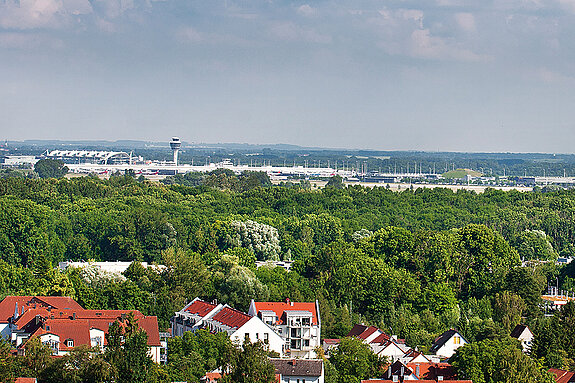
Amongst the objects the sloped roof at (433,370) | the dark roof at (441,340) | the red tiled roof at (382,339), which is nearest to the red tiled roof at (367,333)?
the red tiled roof at (382,339)

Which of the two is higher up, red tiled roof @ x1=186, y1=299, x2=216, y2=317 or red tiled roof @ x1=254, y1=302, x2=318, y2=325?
red tiled roof @ x1=254, y1=302, x2=318, y2=325

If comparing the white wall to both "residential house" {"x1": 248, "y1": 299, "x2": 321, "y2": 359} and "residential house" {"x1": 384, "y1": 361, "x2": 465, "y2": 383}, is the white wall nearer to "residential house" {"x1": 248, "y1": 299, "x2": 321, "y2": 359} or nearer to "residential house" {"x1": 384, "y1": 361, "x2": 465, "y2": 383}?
"residential house" {"x1": 248, "y1": 299, "x2": 321, "y2": 359}

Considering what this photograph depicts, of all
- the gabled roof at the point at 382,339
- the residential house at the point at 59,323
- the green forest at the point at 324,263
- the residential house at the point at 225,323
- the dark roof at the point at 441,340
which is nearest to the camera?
the residential house at the point at 59,323

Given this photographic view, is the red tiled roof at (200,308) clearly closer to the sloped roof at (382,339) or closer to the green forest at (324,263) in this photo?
the green forest at (324,263)

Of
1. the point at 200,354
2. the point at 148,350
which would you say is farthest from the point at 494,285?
the point at 148,350

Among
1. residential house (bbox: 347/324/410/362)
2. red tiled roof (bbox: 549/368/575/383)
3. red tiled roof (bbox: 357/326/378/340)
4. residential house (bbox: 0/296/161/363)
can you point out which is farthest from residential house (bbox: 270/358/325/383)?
red tiled roof (bbox: 549/368/575/383)
